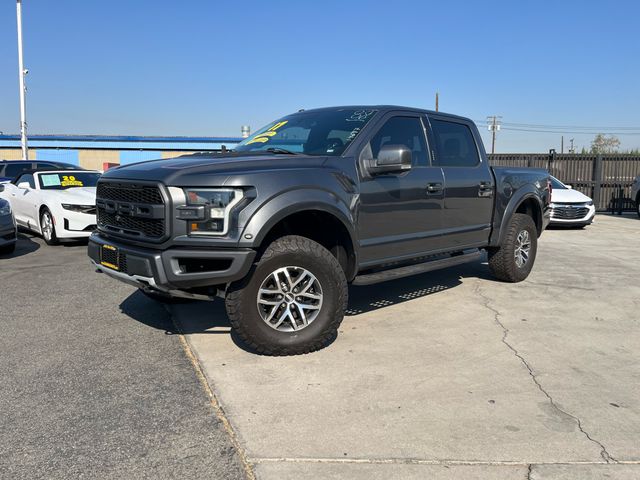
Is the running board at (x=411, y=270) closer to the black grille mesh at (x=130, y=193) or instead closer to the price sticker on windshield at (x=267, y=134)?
the price sticker on windshield at (x=267, y=134)

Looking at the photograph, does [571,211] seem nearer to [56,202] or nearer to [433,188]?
[433,188]

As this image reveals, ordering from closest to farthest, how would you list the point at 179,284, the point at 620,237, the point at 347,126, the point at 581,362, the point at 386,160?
the point at 179,284
the point at 581,362
the point at 386,160
the point at 347,126
the point at 620,237

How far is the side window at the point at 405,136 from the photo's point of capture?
4887mm

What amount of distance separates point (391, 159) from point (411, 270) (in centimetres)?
111

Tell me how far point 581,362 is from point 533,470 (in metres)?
1.76

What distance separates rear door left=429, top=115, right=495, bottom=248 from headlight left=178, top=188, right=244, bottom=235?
2.56 metres

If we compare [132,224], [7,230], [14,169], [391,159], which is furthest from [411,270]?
[14,169]

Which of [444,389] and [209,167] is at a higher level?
[209,167]

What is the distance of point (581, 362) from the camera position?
4.10 m

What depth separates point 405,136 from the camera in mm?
5219

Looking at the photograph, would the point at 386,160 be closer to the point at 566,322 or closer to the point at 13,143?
the point at 566,322

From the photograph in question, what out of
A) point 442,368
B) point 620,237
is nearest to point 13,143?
point 620,237

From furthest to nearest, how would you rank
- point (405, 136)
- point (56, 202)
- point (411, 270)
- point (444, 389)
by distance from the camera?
1. point (56, 202)
2. point (405, 136)
3. point (411, 270)
4. point (444, 389)

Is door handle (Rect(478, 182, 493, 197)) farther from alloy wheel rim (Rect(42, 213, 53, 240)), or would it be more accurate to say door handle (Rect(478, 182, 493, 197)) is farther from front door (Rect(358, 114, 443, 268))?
alloy wheel rim (Rect(42, 213, 53, 240))
